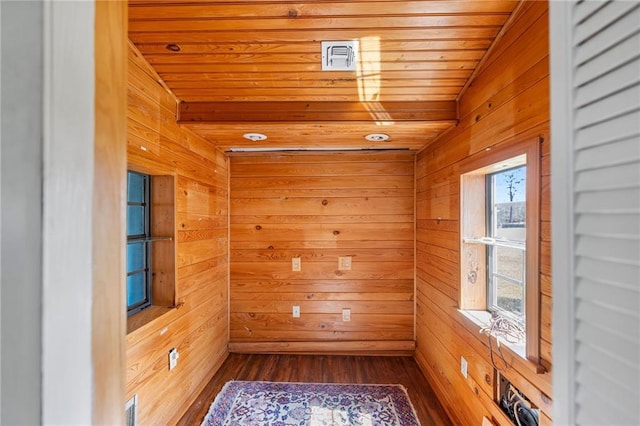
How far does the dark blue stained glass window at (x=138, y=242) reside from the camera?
5.63ft

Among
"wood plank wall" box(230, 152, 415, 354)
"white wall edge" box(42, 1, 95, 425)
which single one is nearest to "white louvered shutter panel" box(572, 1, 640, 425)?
"white wall edge" box(42, 1, 95, 425)

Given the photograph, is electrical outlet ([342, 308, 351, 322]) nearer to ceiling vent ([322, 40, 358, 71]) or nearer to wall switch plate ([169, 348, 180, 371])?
wall switch plate ([169, 348, 180, 371])

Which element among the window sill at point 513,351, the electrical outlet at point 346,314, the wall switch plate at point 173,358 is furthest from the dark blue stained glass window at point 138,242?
the window sill at point 513,351

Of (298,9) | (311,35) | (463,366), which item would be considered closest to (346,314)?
(463,366)

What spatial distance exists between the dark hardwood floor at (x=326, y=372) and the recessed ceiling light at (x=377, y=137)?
6.89 ft

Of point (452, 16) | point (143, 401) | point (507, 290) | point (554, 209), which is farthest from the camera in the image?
point (507, 290)

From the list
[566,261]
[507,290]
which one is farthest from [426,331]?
[566,261]

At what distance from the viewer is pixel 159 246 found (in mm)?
1871

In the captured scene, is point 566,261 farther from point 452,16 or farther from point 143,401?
point 143,401

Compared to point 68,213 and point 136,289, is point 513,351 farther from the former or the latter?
point 136,289

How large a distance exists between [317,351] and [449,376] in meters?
1.31

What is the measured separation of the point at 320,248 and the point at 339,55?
1887 millimetres

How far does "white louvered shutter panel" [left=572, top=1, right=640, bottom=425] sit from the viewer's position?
0.40m

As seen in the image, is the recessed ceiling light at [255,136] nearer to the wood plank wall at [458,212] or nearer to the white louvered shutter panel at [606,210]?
the wood plank wall at [458,212]
